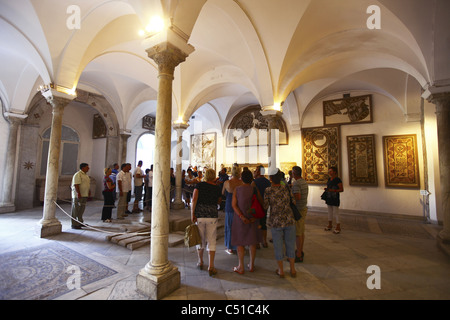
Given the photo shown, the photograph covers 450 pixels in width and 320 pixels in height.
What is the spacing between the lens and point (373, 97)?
27.3 ft

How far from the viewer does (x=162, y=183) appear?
2758mm

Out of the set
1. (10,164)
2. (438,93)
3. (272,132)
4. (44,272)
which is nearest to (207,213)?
(44,272)

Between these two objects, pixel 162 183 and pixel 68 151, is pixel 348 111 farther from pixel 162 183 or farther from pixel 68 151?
pixel 68 151

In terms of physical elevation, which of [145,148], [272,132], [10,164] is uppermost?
[145,148]

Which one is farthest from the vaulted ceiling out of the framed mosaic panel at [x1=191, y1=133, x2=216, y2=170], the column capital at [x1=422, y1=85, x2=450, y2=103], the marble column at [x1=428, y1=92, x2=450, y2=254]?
the framed mosaic panel at [x1=191, y1=133, x2=216, y2=170]

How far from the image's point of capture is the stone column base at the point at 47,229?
459 centimetres

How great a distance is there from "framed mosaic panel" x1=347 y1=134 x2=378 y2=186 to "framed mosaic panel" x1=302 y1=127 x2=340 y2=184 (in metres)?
0.50

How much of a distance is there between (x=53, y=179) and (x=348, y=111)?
33.7 feet

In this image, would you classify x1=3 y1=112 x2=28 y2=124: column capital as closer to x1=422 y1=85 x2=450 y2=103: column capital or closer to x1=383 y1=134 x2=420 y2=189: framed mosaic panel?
x1=422 y1=85 x2=450 y2=103: column capital

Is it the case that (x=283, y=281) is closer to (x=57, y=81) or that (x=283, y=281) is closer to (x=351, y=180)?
(x=57, y=81)

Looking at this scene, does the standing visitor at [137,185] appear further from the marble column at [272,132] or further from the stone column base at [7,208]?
the stone column base at [7,208]

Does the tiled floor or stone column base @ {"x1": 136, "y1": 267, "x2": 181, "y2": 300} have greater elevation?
stone column base @ {"x1": 136, "y1": 267, "x2": 181, "y2": 300}

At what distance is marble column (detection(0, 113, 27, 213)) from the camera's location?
759 centimetres

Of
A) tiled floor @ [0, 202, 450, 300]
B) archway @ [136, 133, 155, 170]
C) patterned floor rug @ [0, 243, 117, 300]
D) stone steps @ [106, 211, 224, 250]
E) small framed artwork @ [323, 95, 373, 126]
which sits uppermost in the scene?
small framed artwork @ [323, 95, 373, 126]
